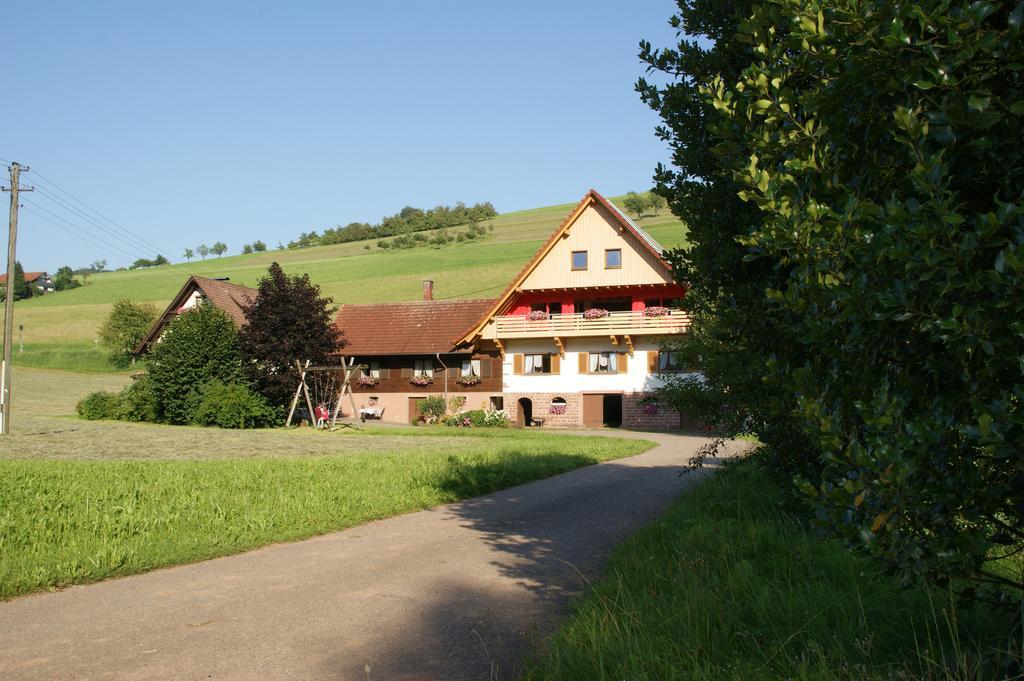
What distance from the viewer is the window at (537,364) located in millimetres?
45844

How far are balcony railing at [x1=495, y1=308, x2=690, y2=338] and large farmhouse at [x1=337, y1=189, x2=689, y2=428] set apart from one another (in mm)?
51

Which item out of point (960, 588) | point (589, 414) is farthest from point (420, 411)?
point (960, 588)

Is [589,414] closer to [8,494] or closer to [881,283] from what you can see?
[8,494]

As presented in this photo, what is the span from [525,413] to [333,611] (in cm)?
4124

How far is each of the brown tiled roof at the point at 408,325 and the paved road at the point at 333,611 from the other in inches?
1554

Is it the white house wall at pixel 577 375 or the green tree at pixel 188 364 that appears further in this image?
the white house wall at pixel 577 375

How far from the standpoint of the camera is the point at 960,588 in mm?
5219

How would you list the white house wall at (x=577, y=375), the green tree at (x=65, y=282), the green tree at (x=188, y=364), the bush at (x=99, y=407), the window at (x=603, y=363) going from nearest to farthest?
the green tree at (x=188, y=364)
the bush at (x=99, y=407)
the white house wall at (x=577, y=375)
the window at (x=603, y=363)
the green tree at (x=65, y=282)

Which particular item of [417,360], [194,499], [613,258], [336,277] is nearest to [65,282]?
[336,277]

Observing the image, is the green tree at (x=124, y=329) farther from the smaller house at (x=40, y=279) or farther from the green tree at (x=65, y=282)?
the smaller house at (x=40, y=279)

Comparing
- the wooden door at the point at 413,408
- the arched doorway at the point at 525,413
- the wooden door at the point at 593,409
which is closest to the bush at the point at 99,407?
the wooden door at the point at 413,408

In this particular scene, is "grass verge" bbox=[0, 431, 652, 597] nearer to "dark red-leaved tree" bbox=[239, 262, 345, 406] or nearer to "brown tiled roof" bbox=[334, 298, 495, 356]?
"dark red-leaved tree" bbox=[239, 262, 345, 406]

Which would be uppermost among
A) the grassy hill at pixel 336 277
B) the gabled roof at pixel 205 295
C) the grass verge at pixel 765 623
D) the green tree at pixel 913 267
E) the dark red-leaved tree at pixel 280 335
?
the grassy hill at pixel 336 277

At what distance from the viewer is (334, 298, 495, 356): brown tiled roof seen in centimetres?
5031
